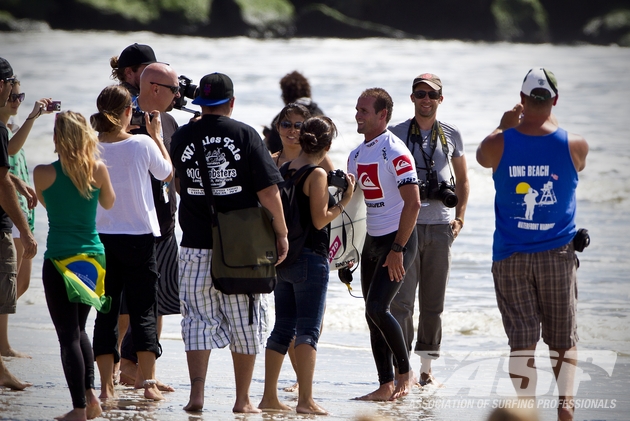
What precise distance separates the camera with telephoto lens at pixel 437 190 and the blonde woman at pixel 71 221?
219cm

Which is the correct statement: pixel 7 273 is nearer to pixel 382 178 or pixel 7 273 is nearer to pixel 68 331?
pixel 68 331

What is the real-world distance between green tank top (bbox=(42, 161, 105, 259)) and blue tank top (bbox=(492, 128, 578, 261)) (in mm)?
1963

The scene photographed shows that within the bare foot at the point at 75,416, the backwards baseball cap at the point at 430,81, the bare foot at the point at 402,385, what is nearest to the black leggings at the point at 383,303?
the bare foot at the point at 402,385

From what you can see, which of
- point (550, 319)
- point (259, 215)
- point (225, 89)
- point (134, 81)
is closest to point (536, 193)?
point (550, 319)

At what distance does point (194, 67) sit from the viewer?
102 feet

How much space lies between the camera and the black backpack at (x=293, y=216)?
4504 mm

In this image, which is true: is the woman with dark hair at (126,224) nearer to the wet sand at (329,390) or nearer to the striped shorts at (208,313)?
the striped shorts at (208,313)

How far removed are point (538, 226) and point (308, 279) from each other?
1227mm

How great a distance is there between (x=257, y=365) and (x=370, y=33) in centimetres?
3971

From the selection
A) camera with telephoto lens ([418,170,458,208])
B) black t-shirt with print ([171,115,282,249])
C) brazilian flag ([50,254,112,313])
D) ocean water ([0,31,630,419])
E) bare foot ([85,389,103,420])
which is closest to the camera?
brazilian flag ([50,254,112,313])

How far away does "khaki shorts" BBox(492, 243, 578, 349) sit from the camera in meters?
4.02

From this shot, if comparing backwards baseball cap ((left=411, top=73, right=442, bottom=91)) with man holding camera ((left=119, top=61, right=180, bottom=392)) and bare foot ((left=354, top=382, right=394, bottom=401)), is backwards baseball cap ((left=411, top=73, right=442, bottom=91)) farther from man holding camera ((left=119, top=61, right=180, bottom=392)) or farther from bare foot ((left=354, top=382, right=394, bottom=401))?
bare foot ((left=354, top=382, right=394, bottom=401))

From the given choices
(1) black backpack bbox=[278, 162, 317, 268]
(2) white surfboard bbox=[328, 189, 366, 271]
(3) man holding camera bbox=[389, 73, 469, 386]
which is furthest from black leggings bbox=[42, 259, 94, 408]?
(3) man holding camera bbox=[389, 73, 469, 386]

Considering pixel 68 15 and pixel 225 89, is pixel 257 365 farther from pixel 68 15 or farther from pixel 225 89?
pixel 68 15
